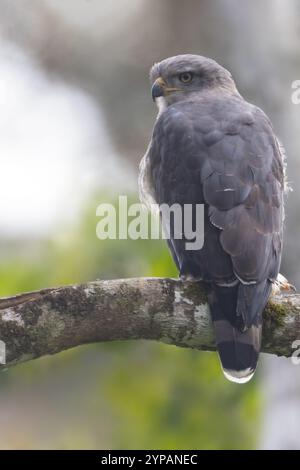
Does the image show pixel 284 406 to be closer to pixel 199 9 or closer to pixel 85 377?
pixel 85 377

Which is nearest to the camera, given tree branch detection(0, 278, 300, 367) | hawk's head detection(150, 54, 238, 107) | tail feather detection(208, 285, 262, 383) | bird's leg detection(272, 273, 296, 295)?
tree branch detection(0, 278, 300, 367)

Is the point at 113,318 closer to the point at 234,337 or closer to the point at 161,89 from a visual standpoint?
the point at 234,337

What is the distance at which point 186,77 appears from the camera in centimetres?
680

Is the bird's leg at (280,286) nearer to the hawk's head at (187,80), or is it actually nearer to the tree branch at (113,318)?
the tree branch at (113,318)

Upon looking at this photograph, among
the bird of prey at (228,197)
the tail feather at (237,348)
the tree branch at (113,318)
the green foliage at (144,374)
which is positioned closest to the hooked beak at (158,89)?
the bird of prey at (228,197)

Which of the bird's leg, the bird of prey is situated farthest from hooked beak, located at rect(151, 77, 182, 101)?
the bird's leg

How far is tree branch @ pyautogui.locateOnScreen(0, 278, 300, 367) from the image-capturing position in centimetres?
461

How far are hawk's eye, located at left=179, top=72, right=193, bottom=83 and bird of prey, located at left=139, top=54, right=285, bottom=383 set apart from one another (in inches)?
16.2

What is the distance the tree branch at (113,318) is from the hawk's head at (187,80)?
205cm

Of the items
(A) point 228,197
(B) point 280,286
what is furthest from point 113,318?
(B) point 280,286

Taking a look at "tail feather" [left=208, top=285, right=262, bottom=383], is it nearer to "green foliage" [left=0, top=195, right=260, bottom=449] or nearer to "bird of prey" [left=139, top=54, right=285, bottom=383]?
"bird of prey" [left=139, top=54, right=285, bottom=383]

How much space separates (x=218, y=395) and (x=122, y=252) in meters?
1.22

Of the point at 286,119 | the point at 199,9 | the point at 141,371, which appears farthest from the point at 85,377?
the point at 199,9

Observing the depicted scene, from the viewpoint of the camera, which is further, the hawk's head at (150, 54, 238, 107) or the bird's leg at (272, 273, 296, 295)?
the hawk's head at (150, 54, 238, 107)
